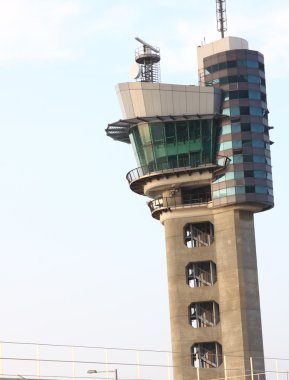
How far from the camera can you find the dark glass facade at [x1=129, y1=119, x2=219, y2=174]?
116 metres

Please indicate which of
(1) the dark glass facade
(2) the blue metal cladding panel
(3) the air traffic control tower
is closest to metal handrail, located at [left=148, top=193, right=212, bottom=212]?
(3) the air traffic control tower

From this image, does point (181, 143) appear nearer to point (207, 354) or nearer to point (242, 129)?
point (242, 129)

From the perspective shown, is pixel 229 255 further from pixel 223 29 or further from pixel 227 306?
pixel 223 29

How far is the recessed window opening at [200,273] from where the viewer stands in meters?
116

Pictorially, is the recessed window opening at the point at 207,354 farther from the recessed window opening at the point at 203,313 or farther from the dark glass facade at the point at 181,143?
the dark glass facade at the point at 181,143

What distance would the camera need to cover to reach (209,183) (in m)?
118

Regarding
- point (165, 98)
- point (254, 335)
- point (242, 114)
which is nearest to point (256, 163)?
point (242, 114)

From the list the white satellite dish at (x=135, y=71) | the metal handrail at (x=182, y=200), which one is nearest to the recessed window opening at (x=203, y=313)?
the metal handrail at (x=182, y=200)

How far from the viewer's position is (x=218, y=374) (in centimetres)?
11200

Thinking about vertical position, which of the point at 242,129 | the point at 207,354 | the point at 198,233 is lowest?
the point at 207,354

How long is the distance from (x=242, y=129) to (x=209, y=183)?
305 inches

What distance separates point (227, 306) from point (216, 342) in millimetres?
4581

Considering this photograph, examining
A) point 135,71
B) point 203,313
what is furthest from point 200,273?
point 135,71

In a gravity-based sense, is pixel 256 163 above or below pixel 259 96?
below
